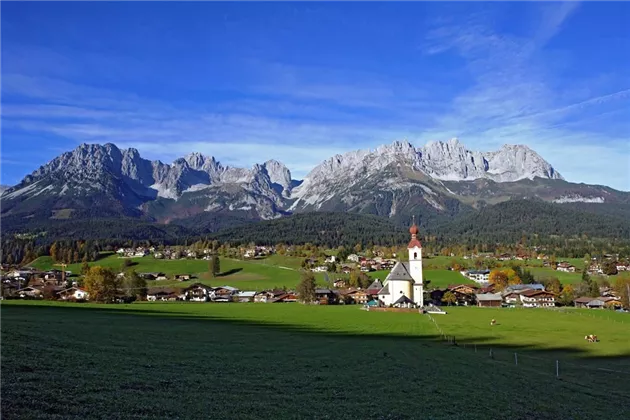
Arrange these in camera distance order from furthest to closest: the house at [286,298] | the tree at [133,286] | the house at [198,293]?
the house at [198,293]
the house at [286,298]
the tree at [133,286]

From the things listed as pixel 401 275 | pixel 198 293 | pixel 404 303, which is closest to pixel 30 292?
pixel 198 293

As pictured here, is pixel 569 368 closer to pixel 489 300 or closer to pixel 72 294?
pixel 489 300

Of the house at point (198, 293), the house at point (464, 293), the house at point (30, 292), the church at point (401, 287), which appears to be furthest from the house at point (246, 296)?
the house at point (464, 293)

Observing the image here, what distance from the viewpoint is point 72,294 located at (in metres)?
140

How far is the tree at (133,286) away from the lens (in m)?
140

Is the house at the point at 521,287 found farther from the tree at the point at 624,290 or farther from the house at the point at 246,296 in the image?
the house at the point at 246,296

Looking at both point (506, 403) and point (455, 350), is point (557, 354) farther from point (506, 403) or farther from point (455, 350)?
point (506, 403)

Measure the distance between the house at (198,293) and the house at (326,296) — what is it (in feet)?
112

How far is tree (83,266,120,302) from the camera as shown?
122 m

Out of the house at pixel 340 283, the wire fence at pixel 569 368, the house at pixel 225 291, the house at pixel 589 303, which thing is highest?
the house at pixel 340 283

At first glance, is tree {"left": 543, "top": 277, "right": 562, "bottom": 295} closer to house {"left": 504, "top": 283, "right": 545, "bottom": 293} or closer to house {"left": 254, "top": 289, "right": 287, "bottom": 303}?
house {"left": 504, "top": 283, "right": 545, "bottom": 293}

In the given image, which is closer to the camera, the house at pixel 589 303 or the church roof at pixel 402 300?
the church roof at pixel 402 300

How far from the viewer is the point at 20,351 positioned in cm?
2780

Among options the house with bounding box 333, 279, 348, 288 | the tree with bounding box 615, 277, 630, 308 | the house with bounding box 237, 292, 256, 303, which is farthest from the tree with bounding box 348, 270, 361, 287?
the tree with bounding box 615, 277, 630, 308
